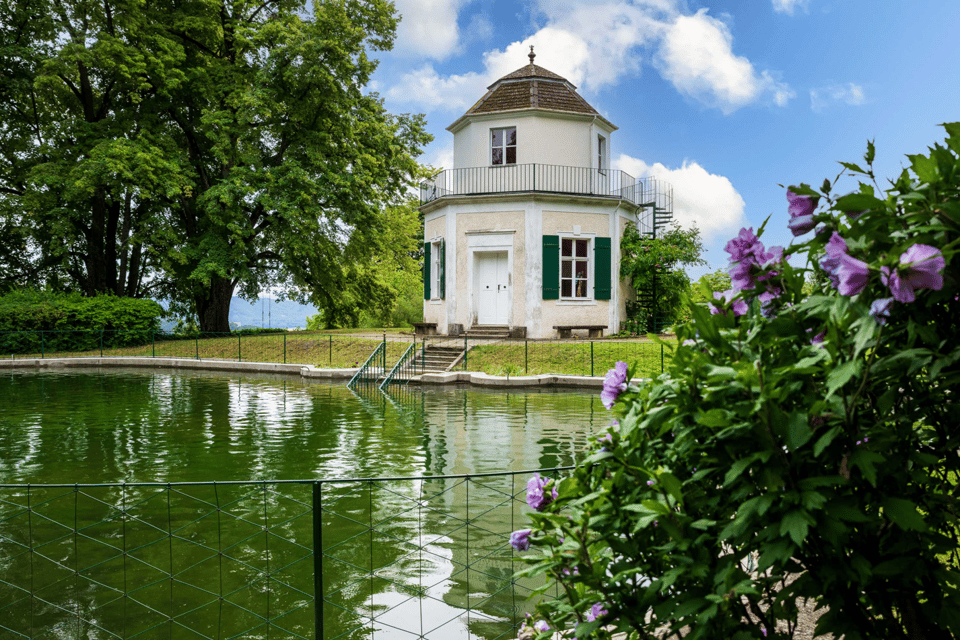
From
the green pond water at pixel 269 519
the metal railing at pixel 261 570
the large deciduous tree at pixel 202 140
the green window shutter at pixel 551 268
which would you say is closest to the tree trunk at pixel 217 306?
the large deciduous tree at pixel 202 140

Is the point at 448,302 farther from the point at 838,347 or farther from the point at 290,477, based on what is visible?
the point at 838,347

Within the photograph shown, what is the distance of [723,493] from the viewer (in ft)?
5.68

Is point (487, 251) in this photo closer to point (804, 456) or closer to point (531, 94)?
point (531, 94)

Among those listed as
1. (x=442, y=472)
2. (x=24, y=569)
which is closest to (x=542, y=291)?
(x=442, y=472)

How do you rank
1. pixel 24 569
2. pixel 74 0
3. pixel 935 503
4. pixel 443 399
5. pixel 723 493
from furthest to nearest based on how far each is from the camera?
pixel 74 0, pixel 443 399, pixel 24 569, pixel 935 503, pixel 723 493

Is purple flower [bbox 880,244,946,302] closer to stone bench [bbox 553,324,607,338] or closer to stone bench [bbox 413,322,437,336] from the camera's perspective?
stone bench [bbox 553,324,607,338]

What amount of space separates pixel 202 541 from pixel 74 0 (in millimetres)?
27986

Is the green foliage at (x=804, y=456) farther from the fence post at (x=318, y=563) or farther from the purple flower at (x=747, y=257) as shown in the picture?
the fence post at (x=318, y=563)

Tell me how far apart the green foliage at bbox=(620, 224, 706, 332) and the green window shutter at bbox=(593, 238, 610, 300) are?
1041 millimetres

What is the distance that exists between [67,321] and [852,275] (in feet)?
93.2

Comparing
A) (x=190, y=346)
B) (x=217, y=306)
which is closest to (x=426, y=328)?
(x=190, y=346)

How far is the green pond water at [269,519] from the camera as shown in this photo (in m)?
4.45

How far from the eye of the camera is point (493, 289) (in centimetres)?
2386

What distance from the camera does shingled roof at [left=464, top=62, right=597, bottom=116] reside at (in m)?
24.8
